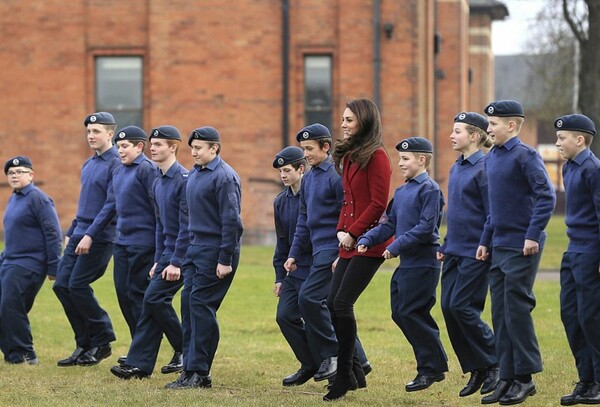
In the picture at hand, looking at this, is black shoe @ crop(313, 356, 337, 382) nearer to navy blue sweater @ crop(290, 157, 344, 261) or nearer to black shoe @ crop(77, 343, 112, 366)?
navy blue sweater @ crop(290, 157, 344, 261)

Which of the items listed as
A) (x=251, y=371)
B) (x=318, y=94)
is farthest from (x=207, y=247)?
(x=318, y=94)

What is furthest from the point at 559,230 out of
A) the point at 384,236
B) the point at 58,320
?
the point at 384,236

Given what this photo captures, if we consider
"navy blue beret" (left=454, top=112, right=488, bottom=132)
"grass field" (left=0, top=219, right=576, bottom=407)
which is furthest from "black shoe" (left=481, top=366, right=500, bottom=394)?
"navy blue beret" (left=454, top=112, right=488, bottom=132)

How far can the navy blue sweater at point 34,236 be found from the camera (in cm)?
1298

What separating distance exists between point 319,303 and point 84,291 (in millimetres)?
3062

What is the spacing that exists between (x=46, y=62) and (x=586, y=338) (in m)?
22.6

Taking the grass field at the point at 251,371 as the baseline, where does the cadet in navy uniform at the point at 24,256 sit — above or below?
above

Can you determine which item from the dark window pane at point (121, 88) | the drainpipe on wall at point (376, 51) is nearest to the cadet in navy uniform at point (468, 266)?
the drainpipe on wall at point (376, 51)

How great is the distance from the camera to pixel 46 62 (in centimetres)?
3020

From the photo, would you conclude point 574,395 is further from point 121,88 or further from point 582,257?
point 121,88

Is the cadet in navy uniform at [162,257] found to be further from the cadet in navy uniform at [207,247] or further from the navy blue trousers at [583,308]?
the navy blue trousers at [583,308]

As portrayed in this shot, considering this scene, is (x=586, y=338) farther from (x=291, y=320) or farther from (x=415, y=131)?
(x=415, y=131)

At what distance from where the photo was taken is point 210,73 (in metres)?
29.8

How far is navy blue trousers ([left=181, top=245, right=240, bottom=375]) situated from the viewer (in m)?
10.9
